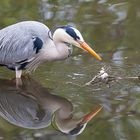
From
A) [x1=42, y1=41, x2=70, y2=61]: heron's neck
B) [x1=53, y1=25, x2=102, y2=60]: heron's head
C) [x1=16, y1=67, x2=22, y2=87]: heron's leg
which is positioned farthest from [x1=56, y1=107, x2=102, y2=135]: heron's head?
[x1=16, y1=67, x2=22, y2=87]: heron's leg

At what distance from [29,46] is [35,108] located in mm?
958

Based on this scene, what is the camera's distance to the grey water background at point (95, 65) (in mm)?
6500

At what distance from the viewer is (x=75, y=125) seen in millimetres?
6621

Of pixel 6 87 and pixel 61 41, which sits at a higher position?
pixel 61 41

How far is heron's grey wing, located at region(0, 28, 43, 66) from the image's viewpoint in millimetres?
7822

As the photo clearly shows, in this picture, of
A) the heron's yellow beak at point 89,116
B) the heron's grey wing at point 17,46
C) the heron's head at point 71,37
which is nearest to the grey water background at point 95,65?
the heron's yellow beak at point 89,116

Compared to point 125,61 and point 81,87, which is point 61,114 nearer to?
point 81,87

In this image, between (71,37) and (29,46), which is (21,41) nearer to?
(29,46)

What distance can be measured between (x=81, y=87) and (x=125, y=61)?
1017mm

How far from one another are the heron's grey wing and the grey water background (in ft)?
0.98

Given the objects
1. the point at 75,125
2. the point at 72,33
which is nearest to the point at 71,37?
the point at 72,33

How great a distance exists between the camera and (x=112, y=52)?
28.1 ft

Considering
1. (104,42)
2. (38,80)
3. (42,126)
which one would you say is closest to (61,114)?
(42,126)

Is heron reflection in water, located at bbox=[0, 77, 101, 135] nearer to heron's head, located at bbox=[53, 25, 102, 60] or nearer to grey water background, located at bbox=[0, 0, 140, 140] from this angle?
grey water background, located at bbox=[0, 0, 140, 140]
